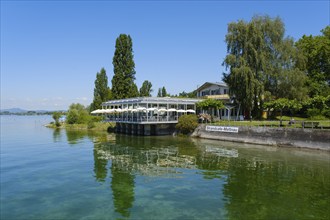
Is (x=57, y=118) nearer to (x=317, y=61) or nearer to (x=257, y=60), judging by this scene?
(x=257, y=60)

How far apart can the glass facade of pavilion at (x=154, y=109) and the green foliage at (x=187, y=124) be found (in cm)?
155

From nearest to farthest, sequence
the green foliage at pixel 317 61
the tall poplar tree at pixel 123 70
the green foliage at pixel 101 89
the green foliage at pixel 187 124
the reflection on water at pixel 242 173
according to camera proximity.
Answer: the reflection on water at pixel 242 173 < the green foliage at pixel 187 124 < the green foliage at pixel 317 61 < the tall poplar tree at pixel 123 70 < the green foliage at pixel 101 89

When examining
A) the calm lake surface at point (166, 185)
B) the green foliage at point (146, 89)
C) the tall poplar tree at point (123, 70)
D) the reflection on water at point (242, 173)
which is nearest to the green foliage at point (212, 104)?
the reflection on water at point (242, 173)

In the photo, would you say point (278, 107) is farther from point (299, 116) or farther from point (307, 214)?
point (307, 214)

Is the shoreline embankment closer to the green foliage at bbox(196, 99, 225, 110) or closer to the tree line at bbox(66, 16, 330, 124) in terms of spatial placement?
the green foliage at bbox(196, 99, 225, 110)

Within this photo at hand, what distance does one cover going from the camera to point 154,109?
139 feet

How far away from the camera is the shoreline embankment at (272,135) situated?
29991 millimetres

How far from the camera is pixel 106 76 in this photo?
3091 inches

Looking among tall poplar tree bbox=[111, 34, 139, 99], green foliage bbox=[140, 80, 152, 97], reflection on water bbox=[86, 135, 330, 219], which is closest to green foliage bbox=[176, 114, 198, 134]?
reflection on water bbox=[86, 135, 330, 219]

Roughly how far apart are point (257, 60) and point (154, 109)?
1762 cm

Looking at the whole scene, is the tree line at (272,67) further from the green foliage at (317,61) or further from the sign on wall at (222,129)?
the sign on wall at (222,129)

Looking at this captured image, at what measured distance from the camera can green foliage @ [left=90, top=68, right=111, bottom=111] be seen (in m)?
74.8

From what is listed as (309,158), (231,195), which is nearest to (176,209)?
(231,195)

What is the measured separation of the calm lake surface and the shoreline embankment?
196cm
